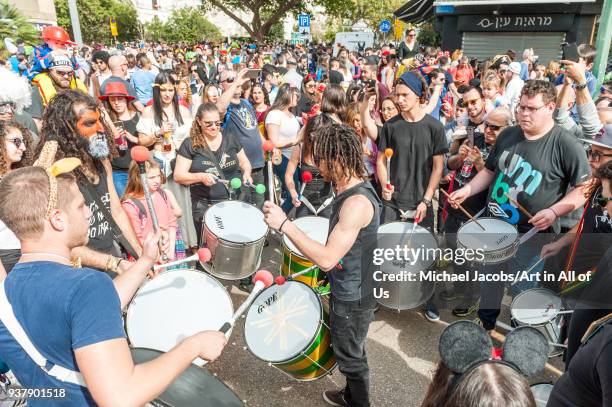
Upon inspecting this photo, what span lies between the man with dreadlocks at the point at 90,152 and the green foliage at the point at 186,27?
49.3m

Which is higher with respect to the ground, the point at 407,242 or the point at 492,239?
the point at 492,239

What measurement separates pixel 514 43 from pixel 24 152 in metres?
20.3

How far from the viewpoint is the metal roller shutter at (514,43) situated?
58.7 ft

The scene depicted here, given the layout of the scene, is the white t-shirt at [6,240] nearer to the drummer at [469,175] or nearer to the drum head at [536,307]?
the drummer at [469,175]

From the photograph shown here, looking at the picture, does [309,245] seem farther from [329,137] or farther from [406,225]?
[406,225]

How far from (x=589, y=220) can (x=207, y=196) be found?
3.06 m

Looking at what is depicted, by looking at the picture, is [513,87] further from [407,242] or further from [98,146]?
[98,146]

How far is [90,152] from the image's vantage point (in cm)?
277

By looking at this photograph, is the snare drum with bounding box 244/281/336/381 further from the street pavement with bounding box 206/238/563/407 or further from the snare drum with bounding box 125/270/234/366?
the street pavement with bounding box 206/238/563/407

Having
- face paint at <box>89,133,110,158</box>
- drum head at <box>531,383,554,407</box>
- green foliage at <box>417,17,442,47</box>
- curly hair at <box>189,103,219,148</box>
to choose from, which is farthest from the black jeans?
green foliage at <box>417,17,442,47</box>

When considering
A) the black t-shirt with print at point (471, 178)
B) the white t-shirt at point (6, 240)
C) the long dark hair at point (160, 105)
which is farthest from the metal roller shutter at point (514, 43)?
the white t-shirt at point (6, 240)

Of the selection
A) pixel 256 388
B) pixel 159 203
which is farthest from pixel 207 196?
pixel 256 388

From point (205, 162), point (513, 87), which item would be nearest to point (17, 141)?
point (205, 162)

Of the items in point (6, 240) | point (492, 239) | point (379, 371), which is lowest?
point (379, 371)
